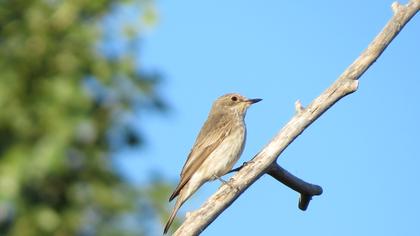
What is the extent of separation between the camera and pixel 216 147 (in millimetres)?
10852

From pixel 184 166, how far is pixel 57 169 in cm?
819

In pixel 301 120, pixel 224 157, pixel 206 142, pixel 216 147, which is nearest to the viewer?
pixel 301 120

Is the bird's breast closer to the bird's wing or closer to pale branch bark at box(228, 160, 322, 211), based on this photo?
the bird's wing

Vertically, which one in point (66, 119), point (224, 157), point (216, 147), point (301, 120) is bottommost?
point (66, 119)

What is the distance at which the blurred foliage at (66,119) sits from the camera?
2531mm

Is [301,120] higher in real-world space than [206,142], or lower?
lower

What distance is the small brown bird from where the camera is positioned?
1042cm

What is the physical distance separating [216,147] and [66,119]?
834 centimetres

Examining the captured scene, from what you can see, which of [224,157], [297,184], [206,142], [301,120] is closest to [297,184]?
[297,184]

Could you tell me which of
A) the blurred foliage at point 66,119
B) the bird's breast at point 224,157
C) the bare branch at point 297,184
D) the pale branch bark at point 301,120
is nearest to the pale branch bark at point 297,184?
the bare branch at point 297,184

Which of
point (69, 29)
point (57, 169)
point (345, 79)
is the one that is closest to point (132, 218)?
point (57, 169)

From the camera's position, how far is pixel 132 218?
9.16ft

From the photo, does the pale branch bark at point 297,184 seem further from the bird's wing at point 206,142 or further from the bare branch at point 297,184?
the bird's wing at point 206,142

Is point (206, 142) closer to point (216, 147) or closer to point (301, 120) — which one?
point (216, 147)
